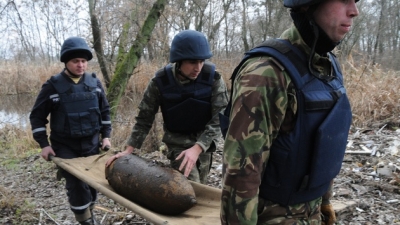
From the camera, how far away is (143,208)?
2234 millimetres

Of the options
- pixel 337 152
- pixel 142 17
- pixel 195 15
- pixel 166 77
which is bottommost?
pixel 337 152

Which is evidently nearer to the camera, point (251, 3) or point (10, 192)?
point (10, 192)

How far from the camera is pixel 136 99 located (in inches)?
273

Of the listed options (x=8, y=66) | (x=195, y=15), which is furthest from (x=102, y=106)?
(x=8, y=66)

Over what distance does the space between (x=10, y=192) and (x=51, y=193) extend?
1.61 ft

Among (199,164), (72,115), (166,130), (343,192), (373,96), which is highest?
(72,115)

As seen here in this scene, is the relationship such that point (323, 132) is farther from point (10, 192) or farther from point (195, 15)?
point (195, 15)

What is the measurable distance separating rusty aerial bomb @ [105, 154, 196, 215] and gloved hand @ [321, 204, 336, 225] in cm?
87

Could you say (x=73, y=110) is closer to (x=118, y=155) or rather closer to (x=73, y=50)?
(x=73, y=50)

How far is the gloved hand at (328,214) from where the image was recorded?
1786 mm

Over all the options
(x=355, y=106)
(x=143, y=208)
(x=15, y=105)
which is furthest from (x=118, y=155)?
(x=15, y=105)

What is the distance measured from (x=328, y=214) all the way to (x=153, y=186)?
1.15 m

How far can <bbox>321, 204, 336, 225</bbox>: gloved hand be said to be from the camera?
1786mm

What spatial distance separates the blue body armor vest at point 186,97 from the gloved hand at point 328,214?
4.31ft
